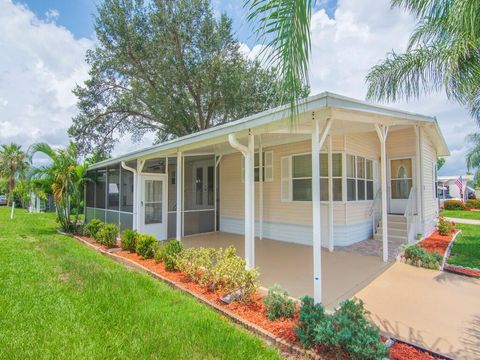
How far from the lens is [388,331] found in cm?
366

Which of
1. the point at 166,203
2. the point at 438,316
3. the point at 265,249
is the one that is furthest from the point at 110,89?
the point at 438,316

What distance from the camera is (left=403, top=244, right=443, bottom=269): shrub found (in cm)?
645

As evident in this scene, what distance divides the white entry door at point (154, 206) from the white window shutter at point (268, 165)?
12.4ft

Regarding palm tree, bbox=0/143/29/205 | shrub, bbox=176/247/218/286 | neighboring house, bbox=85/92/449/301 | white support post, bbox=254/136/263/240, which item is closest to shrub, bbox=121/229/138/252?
neighboring house, bbox=85/92/449/301

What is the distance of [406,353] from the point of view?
313 centimetres

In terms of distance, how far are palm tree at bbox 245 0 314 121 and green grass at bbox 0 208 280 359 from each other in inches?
115

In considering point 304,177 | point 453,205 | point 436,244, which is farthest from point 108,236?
point 453,205

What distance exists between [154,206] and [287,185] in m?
4.83

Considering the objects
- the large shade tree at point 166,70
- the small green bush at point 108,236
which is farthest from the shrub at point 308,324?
the large shade tree at point 166,70

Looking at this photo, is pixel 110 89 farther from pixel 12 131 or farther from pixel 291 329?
pixel 12 131

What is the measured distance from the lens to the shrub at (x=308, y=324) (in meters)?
3.23

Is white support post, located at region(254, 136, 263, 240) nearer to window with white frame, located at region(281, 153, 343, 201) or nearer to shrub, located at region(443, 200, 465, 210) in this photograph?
window with white frame, located at region(281, 153, 343, 201)

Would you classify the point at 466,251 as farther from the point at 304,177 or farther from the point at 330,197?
the point at 304,177

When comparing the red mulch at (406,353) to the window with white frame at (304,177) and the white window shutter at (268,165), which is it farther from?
the white window shutter at (268,165)
